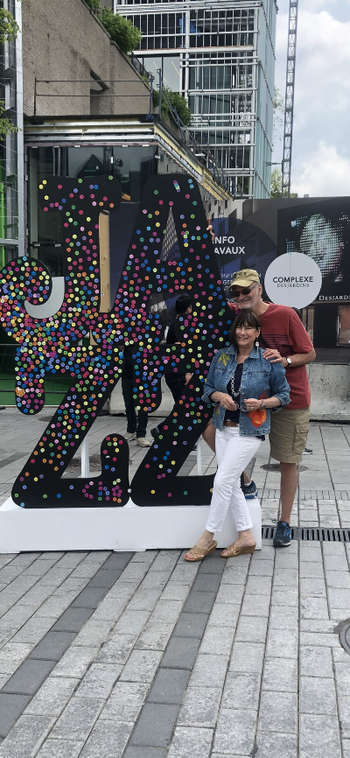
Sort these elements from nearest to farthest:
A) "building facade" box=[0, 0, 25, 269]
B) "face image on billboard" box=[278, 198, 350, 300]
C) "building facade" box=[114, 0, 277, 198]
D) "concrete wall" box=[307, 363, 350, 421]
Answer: "face image on billboard" box=[278, 198, 350, 300] → "concrete wall" box=[307, 363, 350, 421] → "building facade" box=[0, 0, 25, 269] → "building facade" box=[114, 0, 277, 198]

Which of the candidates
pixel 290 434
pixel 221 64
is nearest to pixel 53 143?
pixel 290 434

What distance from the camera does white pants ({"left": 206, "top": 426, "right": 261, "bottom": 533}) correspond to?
475cm

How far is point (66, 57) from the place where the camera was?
87.8ft

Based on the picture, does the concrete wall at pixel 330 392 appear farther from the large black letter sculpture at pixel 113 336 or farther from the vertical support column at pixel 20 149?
the vertical support column at pixel 20 149

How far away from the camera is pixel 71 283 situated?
17.0 feet

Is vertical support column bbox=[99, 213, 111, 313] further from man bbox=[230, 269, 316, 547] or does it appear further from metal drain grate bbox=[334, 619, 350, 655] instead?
metal drain grate bbox=[334, 619, 350, 655]

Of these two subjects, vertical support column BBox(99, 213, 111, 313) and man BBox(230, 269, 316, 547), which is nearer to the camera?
man BBox(230, 269, 316, 547)

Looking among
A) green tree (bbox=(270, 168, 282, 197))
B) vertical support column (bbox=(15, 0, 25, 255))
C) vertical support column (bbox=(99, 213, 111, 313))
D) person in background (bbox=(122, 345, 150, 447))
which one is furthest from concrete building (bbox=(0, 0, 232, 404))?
green tree (bbox=(270, 168, 282, 197))

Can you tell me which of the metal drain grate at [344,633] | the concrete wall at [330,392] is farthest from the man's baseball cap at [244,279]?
the concrete wall at [330,392]

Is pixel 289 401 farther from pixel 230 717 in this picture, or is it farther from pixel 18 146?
pixel 18 146

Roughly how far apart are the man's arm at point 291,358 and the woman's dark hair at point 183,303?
0.82 m

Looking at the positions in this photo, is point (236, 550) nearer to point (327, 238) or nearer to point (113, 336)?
point (113, 336)

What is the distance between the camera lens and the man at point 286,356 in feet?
16.1

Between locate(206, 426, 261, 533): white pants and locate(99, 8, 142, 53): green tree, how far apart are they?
31603mm
